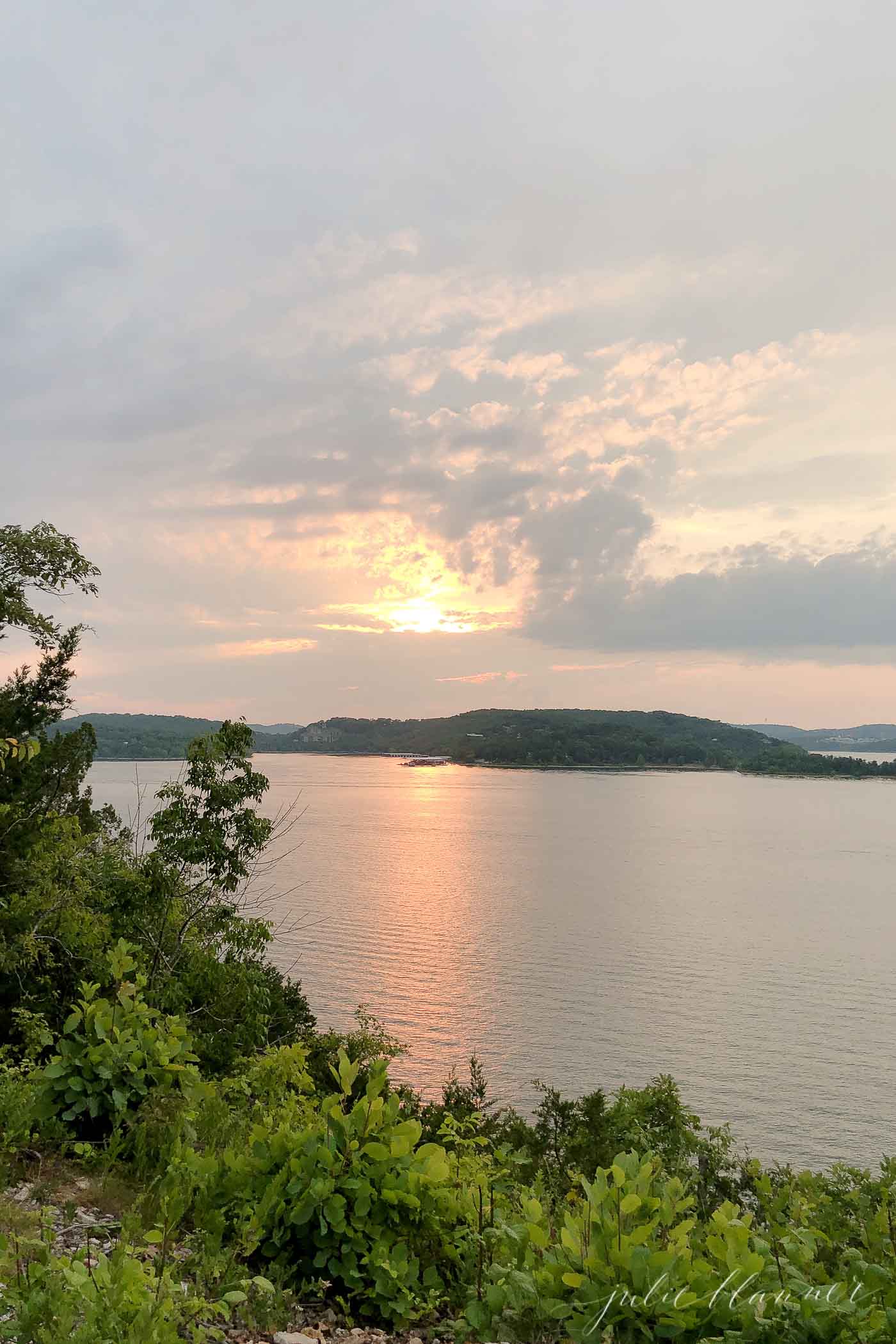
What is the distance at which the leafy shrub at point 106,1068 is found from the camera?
624 cm

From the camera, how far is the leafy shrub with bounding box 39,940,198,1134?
6.24 metres

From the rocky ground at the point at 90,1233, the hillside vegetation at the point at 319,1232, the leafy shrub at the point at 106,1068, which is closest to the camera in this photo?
the hillside vegetation at the point at 319,1232

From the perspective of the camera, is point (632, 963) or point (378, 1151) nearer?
point (378, 1151)

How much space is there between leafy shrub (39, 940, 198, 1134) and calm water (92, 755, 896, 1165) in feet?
74.5

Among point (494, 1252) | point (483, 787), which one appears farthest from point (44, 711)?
point (483, 787)

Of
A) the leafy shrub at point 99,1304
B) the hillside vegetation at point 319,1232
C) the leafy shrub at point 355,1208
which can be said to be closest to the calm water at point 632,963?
the hillside vegetation at point 319,1232

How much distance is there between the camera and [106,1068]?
20.5 feet

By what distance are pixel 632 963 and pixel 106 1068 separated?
4171 cm

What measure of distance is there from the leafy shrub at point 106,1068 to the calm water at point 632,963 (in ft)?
74.5

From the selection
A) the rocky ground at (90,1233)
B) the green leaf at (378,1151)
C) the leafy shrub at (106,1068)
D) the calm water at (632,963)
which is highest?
the green leaf at (378,1151)

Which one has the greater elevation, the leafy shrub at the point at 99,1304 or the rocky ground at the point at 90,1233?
the leafy shrub at the point at 99,1304

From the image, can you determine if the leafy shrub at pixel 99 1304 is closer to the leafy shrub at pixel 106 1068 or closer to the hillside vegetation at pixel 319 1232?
the hillside vegetation at pixel 319 1232

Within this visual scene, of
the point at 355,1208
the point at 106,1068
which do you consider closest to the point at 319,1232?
the point at 355,1208

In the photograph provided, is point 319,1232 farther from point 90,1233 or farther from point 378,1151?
point 90,1233
